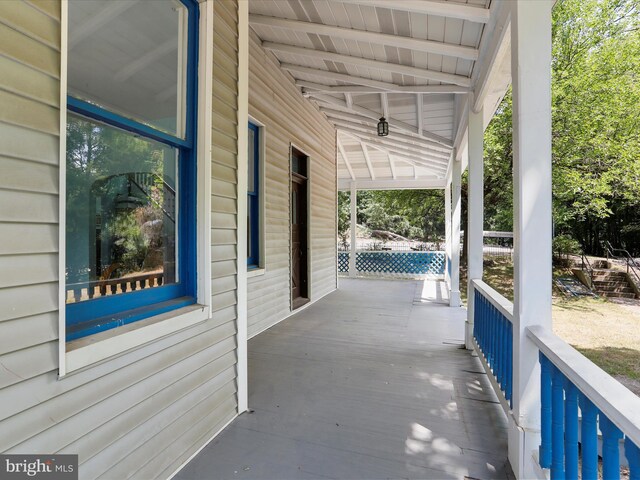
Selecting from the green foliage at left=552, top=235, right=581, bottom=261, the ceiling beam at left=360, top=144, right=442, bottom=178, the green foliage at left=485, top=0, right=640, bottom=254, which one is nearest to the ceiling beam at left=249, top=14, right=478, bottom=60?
the ceiling beam at left=360, top=144, right=442, bottom=178

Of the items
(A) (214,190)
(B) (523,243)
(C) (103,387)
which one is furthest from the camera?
(A) (214,190)

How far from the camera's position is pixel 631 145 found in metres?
8.02

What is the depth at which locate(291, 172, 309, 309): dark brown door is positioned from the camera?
5.78m

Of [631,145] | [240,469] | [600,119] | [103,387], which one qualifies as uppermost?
[600,119]

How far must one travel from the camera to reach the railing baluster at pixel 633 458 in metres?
0.88

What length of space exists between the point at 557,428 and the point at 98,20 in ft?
9.49

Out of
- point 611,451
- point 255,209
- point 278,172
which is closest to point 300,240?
point 278,172

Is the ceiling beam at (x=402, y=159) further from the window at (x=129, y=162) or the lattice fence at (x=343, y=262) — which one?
the window at (x=129, y=162)

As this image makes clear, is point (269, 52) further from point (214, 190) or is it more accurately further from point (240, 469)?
point (240, 469)

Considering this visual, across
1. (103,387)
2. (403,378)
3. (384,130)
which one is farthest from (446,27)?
(103,387)

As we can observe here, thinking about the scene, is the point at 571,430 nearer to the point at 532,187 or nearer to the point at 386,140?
the point at 532,187

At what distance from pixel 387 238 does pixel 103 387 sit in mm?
21234

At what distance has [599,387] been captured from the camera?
106 cm

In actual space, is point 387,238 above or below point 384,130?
below
